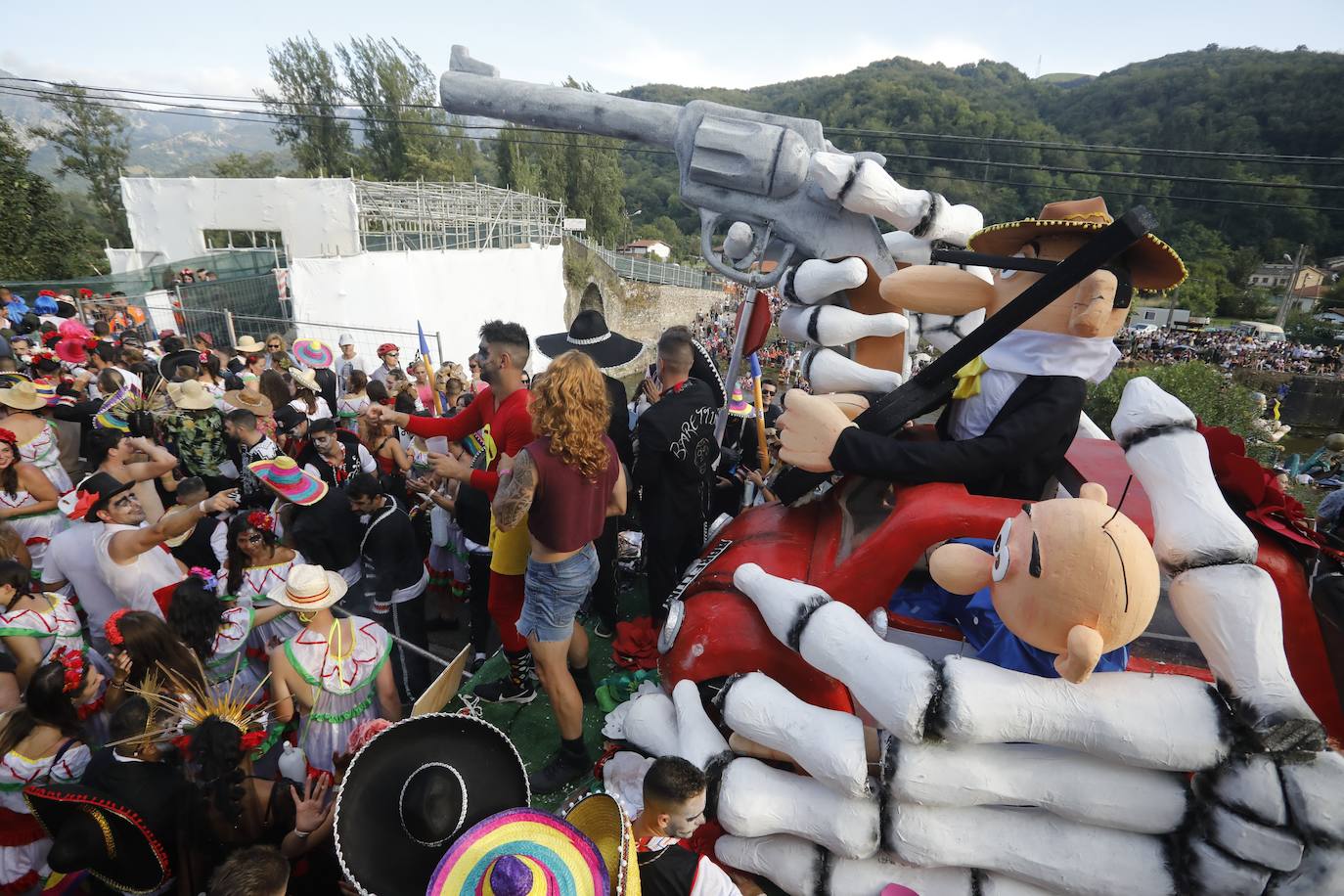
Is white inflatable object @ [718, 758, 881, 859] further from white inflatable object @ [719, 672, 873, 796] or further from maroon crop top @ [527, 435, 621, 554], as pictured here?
maroon crop top @ [527, 435, 621, 554]

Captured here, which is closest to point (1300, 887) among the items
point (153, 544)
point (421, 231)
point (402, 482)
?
point (153, 544)

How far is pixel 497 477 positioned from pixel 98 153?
41736 mm

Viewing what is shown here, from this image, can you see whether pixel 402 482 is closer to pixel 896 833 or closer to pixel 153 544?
pixel 153 544

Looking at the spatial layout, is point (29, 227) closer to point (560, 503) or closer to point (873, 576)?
point (560, 503)

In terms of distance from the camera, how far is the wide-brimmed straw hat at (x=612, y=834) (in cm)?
136

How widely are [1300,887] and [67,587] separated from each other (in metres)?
4.92

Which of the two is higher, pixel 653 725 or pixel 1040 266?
pixel 1040 266

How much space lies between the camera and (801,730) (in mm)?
1727

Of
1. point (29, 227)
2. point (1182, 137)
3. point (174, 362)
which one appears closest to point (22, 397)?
point (174, 362)

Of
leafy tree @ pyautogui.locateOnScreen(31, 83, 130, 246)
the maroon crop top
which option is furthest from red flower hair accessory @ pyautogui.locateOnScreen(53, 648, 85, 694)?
leafy tree @ pyautogui.locateOnScreen(31, 83, 130, 246)

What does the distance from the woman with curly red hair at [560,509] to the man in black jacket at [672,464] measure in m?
0.58

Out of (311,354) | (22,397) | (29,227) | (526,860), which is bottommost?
(29,227)

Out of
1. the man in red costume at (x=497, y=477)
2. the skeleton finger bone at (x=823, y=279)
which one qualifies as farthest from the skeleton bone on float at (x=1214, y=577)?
the man in red costume at (x=497, y=477)

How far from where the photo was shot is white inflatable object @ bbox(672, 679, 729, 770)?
189 cm
